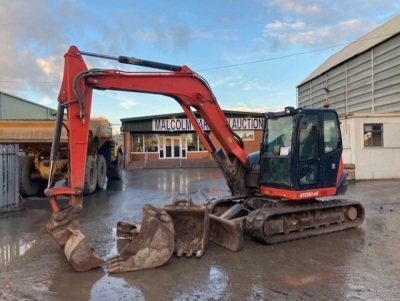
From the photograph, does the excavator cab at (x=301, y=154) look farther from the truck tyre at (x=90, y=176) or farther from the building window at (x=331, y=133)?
the truck tyre at (x=90, y=176)

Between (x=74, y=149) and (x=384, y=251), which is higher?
(x=74, y=149)

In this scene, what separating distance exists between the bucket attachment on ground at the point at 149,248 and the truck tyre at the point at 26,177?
26.3 ft

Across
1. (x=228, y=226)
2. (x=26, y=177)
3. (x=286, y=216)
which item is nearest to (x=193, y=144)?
(x=26, y=177)

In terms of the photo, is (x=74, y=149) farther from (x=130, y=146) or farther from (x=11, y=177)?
(x=130, y=146)

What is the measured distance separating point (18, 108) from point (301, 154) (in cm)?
3109

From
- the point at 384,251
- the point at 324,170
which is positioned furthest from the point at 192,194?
the point at 384,251

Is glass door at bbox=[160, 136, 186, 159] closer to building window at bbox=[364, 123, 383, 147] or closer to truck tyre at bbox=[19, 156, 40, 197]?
building window at bbox=[364, 123, 383, 147]

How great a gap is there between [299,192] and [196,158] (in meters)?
24.4

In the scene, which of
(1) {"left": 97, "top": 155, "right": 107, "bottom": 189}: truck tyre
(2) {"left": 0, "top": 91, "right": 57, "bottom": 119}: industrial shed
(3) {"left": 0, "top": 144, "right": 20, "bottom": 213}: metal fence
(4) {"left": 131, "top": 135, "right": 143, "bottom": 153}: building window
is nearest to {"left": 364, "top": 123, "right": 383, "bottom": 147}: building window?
(1) {"left": 97, "top": 155, "right": 107, "bottom": 189}: truck tyre

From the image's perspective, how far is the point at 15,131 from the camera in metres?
12.0

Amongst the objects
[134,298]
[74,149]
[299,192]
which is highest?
[74,149]

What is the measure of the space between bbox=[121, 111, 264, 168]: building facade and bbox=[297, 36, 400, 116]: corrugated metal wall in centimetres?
723

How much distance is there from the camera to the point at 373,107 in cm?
1898

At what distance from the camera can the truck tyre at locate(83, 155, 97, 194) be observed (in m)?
12.9
